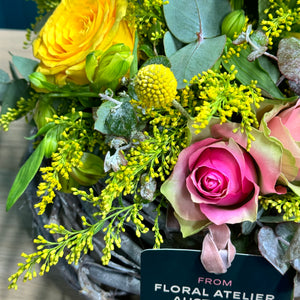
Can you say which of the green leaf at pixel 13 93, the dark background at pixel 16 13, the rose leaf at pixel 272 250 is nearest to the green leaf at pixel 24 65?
the green leaf at pixel 13 93

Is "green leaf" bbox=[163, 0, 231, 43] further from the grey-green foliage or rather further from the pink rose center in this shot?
the pink rose center

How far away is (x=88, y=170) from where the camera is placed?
1.73ft

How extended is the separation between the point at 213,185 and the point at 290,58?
0.51ft

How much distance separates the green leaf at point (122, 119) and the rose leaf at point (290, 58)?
0.17 m

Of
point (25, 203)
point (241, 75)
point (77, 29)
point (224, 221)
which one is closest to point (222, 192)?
point (224, 221)

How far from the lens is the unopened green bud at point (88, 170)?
1.72 ft

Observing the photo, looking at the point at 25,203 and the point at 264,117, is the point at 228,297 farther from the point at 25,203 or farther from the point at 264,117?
the point at 25,203

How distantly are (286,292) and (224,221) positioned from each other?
0.48 feet

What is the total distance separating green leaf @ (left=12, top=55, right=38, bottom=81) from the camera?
2.07 ft

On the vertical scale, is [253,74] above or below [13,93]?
above

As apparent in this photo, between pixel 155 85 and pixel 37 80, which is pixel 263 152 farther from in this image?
pixel 37 80

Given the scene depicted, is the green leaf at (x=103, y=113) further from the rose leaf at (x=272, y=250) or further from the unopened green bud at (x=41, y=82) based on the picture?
the rose leaf at (x=272, y=250)

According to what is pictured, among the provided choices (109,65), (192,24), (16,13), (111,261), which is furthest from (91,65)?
(16,13)

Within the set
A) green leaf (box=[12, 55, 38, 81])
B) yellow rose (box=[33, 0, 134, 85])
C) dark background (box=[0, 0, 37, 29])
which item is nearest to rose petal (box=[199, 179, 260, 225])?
yellow rose (box=[33, 0, 134, 85])
